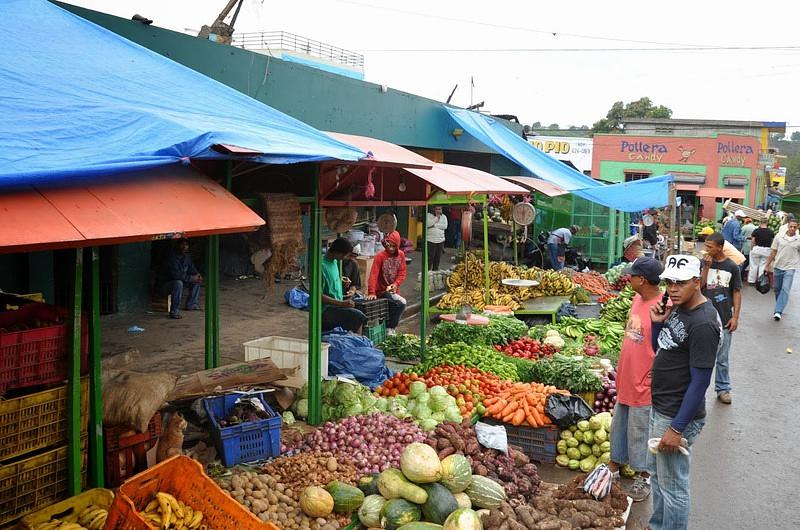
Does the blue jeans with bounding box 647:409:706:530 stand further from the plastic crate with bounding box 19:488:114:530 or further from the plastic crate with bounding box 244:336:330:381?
the plastic crate with bounding box 19:488:114:530

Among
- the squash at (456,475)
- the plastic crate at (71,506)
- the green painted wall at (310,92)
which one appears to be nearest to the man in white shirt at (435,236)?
the green painted wall at (310,92)

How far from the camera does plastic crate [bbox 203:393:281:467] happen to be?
5496 millimetres

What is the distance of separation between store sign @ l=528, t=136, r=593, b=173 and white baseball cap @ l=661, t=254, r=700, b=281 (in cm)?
4088

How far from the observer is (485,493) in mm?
5195

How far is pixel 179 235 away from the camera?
160 inches

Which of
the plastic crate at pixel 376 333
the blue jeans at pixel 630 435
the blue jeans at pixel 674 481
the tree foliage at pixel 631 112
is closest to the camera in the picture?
the blue jeans at pixel 674 481

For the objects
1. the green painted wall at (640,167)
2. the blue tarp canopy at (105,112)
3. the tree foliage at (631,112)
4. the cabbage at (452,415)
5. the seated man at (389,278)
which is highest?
the tree foliage at (631,112)

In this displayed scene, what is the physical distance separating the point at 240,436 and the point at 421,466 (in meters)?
1.58

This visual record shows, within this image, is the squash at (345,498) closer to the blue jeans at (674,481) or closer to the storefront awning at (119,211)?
the storefront awning at (119,211)

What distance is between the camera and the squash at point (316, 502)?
489cm

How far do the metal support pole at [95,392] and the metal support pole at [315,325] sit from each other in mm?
2265

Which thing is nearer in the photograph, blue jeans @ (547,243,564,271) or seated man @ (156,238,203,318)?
seated man @ (156,238,203,318)

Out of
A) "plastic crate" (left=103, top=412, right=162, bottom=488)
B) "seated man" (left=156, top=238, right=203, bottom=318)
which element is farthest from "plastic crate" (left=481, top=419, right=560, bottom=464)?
"seated man" (left=156, top=238, right=203, bottom=318)

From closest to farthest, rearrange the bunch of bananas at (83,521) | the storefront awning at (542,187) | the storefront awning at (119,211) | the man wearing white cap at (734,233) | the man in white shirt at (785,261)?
the storefront awning at (119,211), the bunch of bananas at (83,521), the man in white shirt at (785,261), the storefront awning at (542,187), the man wearing white cap at (734,233)
